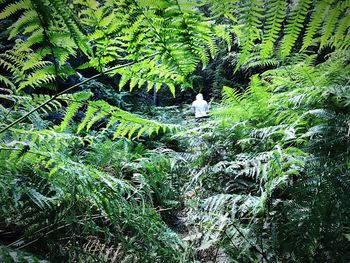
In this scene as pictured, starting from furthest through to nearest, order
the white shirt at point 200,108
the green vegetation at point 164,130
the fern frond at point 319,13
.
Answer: the white shirt at point 200,108
the green vegetation at point 164,130
the fern frond at point 319,13

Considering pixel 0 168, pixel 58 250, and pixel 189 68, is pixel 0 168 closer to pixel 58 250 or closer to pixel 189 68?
pixel 58 250

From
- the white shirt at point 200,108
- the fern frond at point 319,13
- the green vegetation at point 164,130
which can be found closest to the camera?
the fern frond at point 319,13

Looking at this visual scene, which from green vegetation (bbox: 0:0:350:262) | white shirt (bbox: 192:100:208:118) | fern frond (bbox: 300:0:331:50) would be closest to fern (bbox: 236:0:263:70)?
green vegetation (bbox: 0:0:350:262)

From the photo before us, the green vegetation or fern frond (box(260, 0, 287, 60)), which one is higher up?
fern frond (box(260, 0, 287, 60))

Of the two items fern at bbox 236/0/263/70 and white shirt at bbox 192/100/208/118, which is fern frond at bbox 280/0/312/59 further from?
white shirt at bbox 192/100/208/118

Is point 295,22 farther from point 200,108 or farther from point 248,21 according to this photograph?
point 200,108

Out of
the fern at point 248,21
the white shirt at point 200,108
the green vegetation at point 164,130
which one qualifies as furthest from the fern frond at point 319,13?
the white shirt at point 200,108

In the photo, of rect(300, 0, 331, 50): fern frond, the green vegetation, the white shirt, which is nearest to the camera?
rect(300, 0, 331, 50): fern frond

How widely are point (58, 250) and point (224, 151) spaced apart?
1.56m

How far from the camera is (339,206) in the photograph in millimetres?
1190

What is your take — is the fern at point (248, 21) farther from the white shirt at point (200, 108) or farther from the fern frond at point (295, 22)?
the white shirt at point (200, 108)

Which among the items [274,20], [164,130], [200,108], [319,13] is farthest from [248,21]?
[200,108]

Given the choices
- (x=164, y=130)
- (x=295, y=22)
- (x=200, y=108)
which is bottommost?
(x=200, y=108)

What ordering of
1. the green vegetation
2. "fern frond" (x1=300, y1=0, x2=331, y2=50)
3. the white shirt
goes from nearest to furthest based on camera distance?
1. "fern frond" (x1=300, y1=0, x2=331, y2=50)
2. the green vegetation
3. the white shirt
